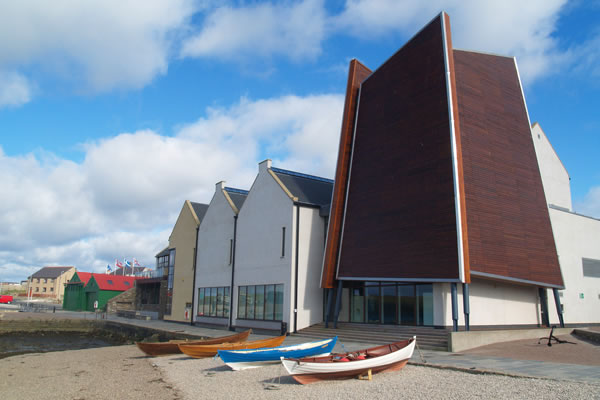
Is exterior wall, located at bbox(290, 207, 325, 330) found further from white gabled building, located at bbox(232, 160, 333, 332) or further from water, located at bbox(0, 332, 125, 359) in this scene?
water, located at bbox(0, 332, 125, 359)

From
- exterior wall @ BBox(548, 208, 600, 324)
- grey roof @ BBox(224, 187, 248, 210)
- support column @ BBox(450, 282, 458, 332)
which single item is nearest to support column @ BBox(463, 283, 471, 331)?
support column @ BBox(450, 282, 458, 332)

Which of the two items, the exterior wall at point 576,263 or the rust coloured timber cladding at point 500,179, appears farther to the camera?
the exterior wall at point 576,263

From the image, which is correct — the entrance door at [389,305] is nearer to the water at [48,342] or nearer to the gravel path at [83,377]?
the gravel path at [83,377]

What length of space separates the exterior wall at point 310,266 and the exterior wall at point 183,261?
1632 centimetres

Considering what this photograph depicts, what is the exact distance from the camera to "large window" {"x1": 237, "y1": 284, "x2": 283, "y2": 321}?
2964 cm

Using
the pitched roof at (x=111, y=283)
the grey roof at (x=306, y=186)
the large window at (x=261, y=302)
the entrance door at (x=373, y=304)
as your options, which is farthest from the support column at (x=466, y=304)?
the pitched roof at (x=111, y=283)

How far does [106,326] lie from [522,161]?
4034 centimetres

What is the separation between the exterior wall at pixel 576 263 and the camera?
3059 cm

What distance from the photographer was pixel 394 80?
2777cm

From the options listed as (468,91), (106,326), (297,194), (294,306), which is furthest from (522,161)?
(106,326)

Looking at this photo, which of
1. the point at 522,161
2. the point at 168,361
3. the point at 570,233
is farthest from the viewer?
the point at 570,233

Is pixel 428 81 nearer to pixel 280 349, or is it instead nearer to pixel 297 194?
pixel 297 194

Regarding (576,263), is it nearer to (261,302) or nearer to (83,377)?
(261,302)

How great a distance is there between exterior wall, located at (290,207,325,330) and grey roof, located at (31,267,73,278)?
121444mm
